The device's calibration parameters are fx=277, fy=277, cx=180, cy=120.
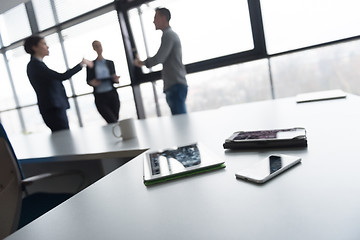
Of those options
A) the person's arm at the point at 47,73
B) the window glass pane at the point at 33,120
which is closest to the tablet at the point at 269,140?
the person's arm at the point at 47,73

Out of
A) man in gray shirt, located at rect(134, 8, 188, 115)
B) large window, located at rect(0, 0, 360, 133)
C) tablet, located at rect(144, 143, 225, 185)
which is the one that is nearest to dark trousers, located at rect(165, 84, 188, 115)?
man in gray shirt, located at rect(134, 8, 188, 115)

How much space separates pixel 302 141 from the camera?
748 millimetres

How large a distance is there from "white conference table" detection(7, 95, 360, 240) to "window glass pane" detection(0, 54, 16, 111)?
5775 millimetres

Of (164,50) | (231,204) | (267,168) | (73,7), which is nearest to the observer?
(231,204)

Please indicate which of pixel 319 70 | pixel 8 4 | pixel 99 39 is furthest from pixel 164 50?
pixel 8 4

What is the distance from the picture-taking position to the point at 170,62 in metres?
2.72

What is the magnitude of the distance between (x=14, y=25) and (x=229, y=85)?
13.5ft

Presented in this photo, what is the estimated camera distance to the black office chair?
43.5 inches

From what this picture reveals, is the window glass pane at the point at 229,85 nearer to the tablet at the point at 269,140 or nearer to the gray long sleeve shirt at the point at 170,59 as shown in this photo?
the gray long sleeve shirt at the point at 170,59

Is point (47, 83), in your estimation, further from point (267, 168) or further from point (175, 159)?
point (267, 168)

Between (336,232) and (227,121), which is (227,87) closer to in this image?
(227,121)

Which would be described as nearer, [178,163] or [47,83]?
[178,163]

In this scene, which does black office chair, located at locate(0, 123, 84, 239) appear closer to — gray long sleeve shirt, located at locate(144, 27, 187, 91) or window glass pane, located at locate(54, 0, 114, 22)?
gray long sleeve shirt, located at locate(144, 27, 187, 91)

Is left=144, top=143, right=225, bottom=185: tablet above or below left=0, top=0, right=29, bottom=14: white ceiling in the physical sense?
below
